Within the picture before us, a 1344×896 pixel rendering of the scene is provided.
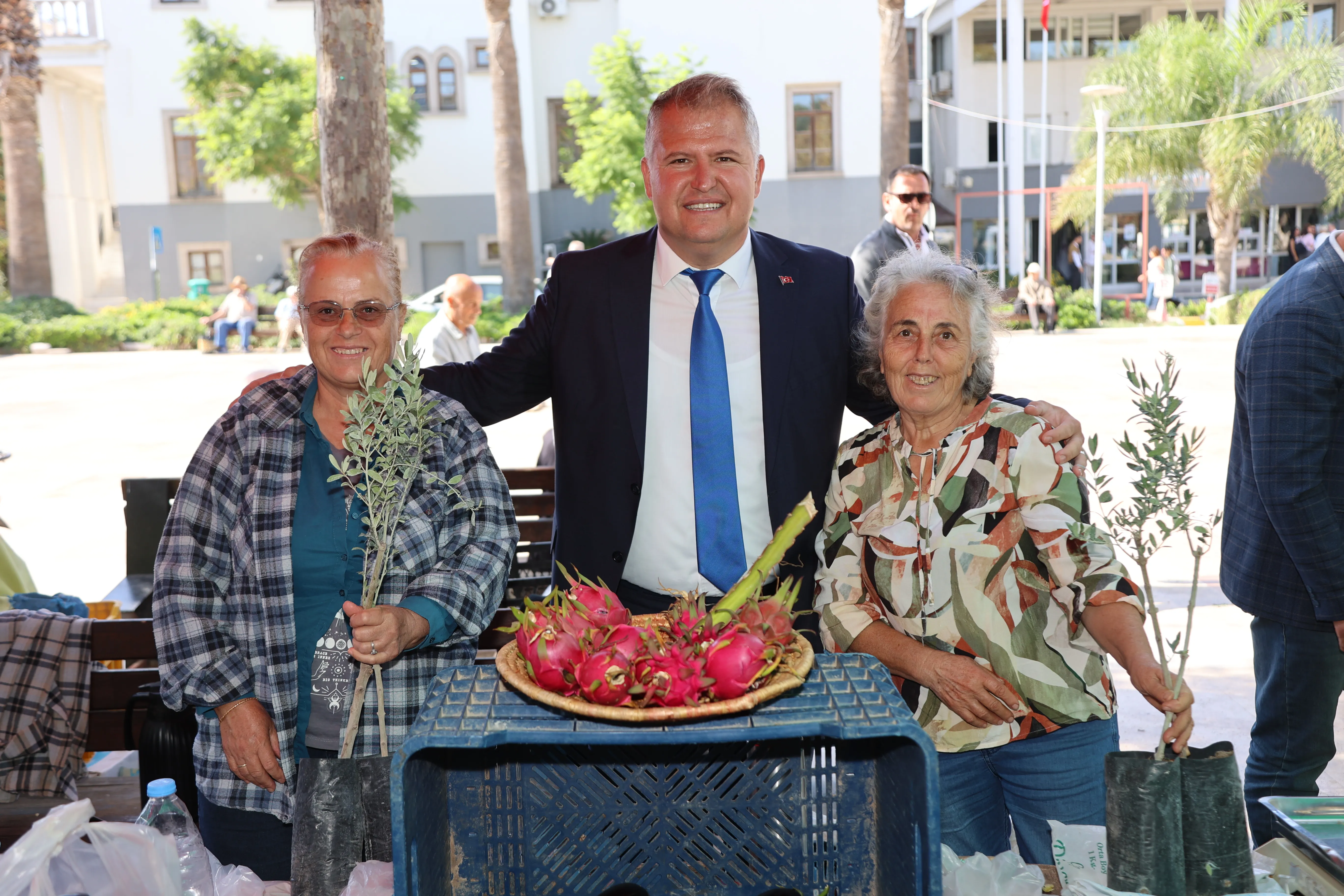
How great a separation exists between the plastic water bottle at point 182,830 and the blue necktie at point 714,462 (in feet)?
4.08

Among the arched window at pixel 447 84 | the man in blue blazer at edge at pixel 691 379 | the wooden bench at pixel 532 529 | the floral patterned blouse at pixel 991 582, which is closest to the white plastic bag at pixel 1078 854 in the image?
the floral patterned blouse at pixel 991 582

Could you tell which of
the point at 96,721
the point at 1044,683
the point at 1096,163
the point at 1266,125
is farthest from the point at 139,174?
the point at 1044,683

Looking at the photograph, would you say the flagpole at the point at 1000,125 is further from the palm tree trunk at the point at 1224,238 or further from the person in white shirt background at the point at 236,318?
the person in white shirt background at the point at 236,318

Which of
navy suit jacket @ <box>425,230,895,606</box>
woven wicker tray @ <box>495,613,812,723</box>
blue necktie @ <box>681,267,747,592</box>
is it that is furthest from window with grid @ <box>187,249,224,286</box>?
woven wicker tray @ <box>495,613,812,723</box>

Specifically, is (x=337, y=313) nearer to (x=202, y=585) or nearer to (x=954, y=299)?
(x=202, y=585)

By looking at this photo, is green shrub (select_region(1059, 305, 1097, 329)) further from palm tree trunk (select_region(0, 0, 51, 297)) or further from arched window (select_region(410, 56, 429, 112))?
palm tree trunk (select_region(0, 0, 51, 297))

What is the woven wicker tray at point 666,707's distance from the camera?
132cm

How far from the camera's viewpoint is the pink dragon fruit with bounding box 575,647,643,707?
1350 mm

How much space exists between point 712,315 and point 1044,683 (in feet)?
3.81

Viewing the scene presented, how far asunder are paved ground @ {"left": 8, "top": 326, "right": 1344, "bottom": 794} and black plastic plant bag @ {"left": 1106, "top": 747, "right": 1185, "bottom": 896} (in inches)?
27.0

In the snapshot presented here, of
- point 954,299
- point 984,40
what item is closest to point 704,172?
point 954,299

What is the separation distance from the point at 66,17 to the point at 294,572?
121 feet

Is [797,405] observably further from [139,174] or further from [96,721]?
[139,174]

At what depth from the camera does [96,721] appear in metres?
3.31
